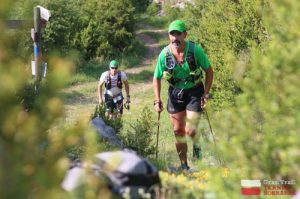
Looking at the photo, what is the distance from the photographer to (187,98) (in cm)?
673

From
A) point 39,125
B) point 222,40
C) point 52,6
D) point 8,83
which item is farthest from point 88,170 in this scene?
point 52,6

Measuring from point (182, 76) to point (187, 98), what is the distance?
329 mm

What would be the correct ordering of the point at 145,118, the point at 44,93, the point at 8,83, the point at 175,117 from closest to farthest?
the point at 8,83 < the point at 44,93 < the point at 175,117 < the point at 145,118

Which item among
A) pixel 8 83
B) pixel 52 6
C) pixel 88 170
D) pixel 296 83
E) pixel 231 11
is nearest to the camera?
pixel 8 83

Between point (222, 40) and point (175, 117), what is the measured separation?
6.72 meters

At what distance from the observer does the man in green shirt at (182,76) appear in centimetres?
643

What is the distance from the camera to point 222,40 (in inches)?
521

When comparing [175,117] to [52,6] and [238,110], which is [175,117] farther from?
[52,6]

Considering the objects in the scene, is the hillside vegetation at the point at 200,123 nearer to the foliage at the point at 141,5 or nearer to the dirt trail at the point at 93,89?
the dirt trail at the point at 93,89

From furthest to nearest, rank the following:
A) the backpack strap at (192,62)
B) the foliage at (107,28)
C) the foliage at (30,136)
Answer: the foliage at (107,28) < the backpack strap at (192,62) < the foliage at (30,136)

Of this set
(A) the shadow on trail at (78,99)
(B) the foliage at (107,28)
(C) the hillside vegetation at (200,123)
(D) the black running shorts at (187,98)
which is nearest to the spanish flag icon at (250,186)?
(C) the hillside vegetation at (200,123)

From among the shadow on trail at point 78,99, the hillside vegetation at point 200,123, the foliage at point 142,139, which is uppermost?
the hillside vegetation at point 200,123

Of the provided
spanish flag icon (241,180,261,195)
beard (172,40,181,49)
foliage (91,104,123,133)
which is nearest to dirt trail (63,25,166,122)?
foliage (91,104,123,133)

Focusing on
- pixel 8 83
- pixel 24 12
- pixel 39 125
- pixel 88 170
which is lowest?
pixel 88 170
